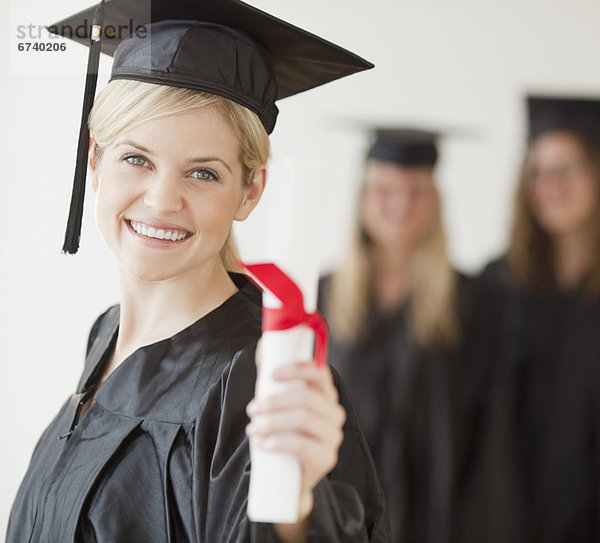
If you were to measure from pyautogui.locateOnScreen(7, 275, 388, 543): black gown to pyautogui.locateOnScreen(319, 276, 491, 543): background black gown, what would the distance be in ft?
8.61

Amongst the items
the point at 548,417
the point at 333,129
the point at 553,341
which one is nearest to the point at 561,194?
the point at 553,341

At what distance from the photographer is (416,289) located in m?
4.06

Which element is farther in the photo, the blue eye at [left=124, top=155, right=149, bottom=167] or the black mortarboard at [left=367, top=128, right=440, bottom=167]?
the black mortarboard at [left=367, top=128, right=440, bottom=167]

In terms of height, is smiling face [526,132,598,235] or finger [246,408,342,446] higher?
smiling face [526,132,598,235]

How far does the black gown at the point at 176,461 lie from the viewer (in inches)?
40.7

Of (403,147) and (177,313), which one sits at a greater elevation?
(403,147)

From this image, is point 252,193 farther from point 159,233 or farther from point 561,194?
point 561,194

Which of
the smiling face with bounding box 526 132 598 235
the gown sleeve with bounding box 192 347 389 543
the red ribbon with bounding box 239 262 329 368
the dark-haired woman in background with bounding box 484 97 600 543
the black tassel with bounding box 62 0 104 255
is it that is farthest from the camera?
the smiling face with bounding box 526 132 598 235

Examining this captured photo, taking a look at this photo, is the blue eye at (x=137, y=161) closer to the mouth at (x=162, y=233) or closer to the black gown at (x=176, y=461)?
the mouth at (x=162, y=233)

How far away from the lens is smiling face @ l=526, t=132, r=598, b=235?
4066mm

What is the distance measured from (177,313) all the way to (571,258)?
3.29m

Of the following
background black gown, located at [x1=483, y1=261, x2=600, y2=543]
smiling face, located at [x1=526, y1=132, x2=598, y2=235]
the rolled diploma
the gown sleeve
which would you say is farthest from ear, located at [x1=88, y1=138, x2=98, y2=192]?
background black gown, located at [x1=483, y1=261, x2=600, y2=543]

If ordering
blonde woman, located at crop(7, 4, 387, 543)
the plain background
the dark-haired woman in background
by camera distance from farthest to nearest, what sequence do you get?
the dark-haired woman in background → the plain background → blonde woman, located at crop(7, 4, 387, 543)

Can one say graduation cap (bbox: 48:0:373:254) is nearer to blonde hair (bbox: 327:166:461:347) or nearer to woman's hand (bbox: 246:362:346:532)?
woman's hand (bbox: 246:362:346:532)
